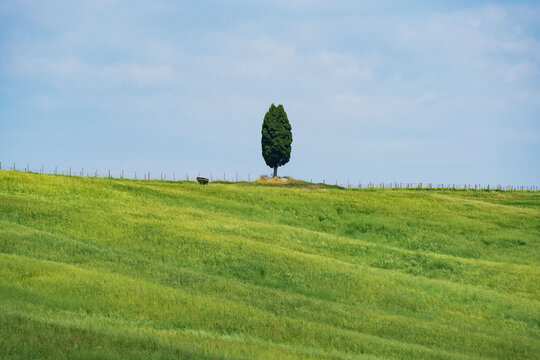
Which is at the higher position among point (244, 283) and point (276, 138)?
point (276, 138)

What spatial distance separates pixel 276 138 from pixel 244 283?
7818cm

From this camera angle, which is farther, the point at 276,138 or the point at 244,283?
the point at 276,138

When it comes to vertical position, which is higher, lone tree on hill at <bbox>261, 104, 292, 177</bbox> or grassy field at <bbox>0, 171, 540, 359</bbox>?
lone tree on hill at <bbox>261, 104, 292, 177</bbox>

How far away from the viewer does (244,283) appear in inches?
1019

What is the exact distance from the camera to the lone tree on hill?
10269cm

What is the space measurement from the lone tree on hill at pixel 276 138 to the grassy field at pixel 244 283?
169 feet

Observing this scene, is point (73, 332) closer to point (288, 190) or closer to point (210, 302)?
point (210, 302)

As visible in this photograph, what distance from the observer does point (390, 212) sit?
178ft

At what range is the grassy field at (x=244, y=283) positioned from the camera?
15.5 metres

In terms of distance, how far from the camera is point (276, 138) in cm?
10288

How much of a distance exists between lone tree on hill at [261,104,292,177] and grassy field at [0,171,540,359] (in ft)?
169

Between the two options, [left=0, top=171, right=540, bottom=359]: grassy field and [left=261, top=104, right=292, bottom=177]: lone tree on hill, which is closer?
[left=0, top=171, right=540, bottom=359]: grassy field

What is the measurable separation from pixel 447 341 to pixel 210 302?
31.3 ft

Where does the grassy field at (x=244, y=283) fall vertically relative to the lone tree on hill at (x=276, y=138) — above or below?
below
